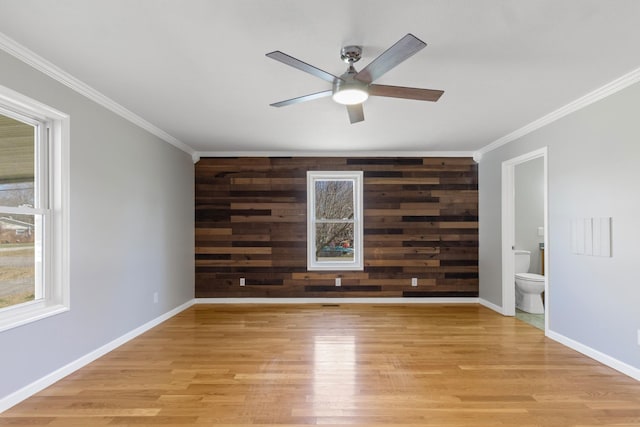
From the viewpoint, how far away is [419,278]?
17.9 ft

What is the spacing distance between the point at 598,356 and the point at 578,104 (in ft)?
7.41

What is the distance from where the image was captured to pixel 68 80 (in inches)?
109

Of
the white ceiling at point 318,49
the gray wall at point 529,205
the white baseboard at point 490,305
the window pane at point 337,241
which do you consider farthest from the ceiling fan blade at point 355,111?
the gray wall at point 529,205

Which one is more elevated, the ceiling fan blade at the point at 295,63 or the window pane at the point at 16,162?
the ceiling fan blade at the point at 295,63

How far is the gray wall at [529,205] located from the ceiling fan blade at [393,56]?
14.3ft

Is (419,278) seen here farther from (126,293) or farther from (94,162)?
(94,162)

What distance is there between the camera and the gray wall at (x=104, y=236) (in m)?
2.47

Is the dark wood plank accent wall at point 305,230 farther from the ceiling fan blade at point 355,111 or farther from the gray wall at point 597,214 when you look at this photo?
the ceiling fan blade at point 355,111

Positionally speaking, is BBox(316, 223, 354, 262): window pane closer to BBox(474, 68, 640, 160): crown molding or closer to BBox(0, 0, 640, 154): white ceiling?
BBox(0, 0, 640, 154): white ceiling

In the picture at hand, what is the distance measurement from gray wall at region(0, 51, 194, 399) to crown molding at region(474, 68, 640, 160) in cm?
436

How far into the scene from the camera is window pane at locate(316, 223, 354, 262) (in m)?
5.55

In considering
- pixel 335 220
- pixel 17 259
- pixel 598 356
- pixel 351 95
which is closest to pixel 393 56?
pixel 351 95

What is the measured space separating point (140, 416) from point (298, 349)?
1.47 m

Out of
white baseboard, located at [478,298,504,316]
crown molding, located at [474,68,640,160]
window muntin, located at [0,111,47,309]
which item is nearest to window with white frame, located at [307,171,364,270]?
white baseboard, located at [478,298,504,316]
